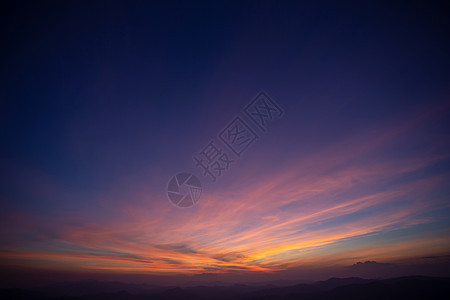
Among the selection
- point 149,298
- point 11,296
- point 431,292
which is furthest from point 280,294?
point 11,296

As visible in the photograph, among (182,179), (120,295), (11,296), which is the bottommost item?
(120,295)

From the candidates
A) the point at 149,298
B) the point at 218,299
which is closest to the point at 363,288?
the point at 218,299

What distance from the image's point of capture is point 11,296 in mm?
116812

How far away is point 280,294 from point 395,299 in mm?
75413

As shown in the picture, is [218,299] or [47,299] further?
[218,299]

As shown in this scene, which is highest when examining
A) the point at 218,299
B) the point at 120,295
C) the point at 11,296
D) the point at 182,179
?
the point at 182,179

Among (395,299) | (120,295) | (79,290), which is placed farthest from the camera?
(79,290)

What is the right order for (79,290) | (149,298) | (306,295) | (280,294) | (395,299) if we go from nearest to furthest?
(395,299) → (306,295) → (280,294) → (149,298) → (79,290)

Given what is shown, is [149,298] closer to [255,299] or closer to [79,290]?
[255,299]

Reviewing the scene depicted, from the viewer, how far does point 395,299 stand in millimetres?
105688

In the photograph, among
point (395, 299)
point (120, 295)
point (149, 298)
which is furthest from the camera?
point (120, 295)

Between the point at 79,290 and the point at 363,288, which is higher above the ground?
the point at 79,290

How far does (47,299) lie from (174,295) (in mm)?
94564

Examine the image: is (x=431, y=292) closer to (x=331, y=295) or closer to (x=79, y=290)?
(x=331, y=295)
